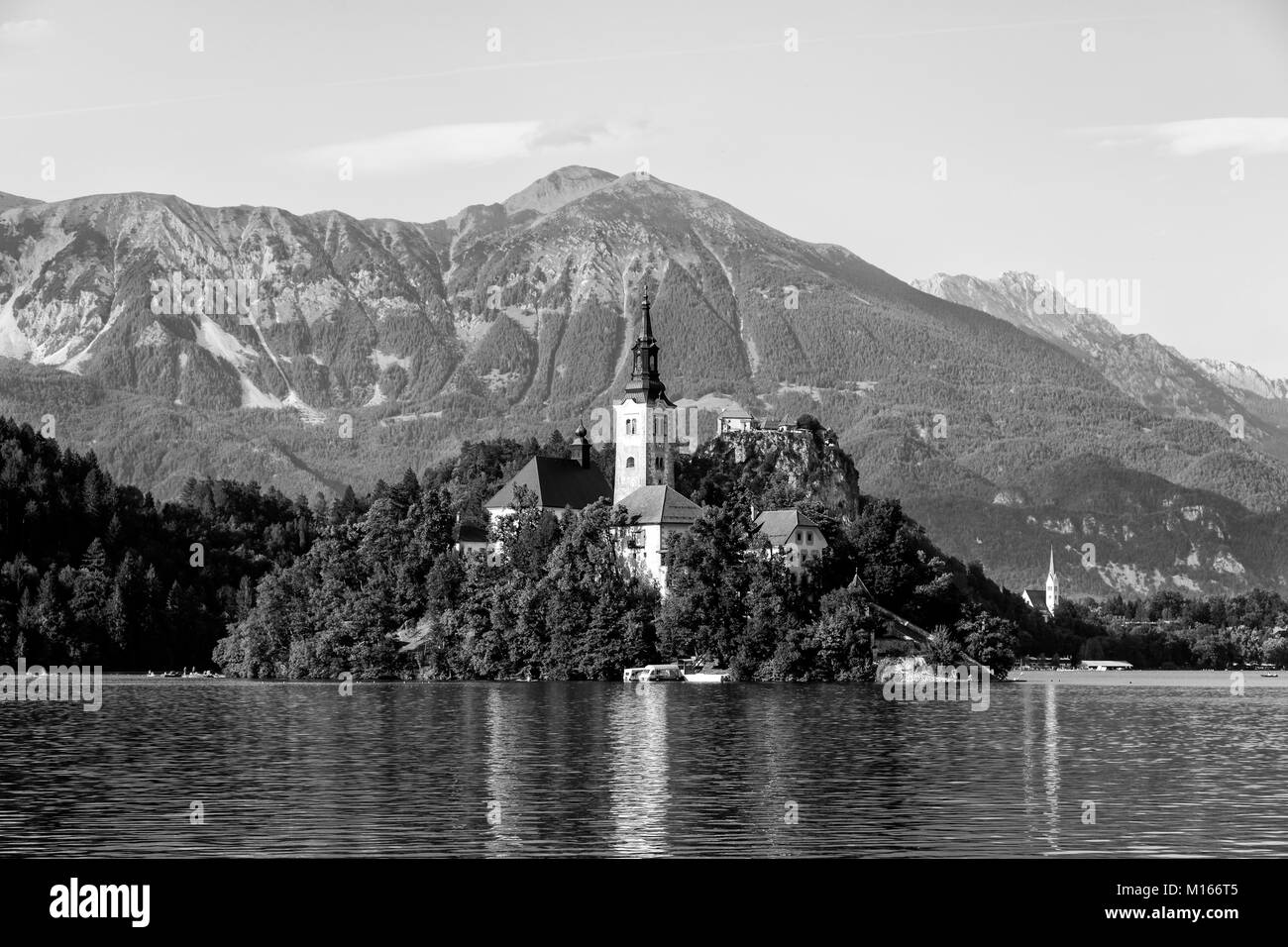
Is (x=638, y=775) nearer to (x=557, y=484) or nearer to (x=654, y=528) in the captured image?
(x=654, y=528)

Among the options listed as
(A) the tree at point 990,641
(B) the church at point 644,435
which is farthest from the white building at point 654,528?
(A) the tree at point 990,641

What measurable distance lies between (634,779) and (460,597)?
3094 inches

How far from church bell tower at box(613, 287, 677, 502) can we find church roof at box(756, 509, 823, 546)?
2244cm

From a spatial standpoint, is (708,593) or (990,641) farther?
(990,641)

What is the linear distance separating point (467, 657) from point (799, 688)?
28090mm

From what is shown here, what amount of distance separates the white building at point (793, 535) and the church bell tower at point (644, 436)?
23.2 metres

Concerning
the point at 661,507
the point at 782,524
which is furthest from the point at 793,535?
the point at 661,507

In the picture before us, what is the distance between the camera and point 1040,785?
57656mm

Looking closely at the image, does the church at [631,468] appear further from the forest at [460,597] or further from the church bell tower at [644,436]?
the forest at [460,597]

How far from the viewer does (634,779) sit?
195 ft

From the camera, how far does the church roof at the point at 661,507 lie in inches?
5566
